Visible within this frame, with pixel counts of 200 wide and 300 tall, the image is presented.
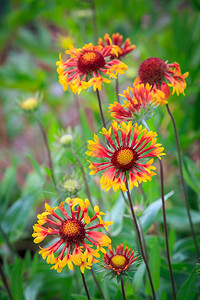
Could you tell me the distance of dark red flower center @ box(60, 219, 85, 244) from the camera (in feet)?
0.93

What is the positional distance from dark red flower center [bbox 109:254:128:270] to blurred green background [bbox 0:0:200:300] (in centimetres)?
6

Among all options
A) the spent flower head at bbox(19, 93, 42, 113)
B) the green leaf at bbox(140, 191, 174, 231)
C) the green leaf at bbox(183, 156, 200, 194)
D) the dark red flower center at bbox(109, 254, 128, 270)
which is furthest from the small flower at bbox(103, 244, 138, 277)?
the spent flower head at bbox(19, 93, 42, 113)

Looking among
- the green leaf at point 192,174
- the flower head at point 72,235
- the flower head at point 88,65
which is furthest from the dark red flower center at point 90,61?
the green leaf at point 192,174

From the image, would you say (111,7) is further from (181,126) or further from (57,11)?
(181,126)

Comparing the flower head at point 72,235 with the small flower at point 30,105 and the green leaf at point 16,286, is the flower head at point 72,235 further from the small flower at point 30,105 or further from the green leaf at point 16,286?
the small flower at point 30,105

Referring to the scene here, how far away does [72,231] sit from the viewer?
0.28 m

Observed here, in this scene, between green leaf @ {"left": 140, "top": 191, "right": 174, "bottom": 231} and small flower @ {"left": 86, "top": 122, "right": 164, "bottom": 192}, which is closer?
small flower @ {"left": 86, "top": 122, "right": 164, "bottom": 192}

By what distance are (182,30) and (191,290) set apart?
58cm

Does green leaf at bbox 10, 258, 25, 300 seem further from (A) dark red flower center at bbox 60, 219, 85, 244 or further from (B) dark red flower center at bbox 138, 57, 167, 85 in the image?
(B) dark red flower center at bbox 138, 57, 167, 85

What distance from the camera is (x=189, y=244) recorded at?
0.57 meters

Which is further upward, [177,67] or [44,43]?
[44,43]

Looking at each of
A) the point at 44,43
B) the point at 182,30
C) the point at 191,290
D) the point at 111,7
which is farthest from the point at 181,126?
the point at 44,43

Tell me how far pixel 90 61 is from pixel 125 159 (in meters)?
0.11

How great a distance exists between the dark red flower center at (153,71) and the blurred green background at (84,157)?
0.17 feet
